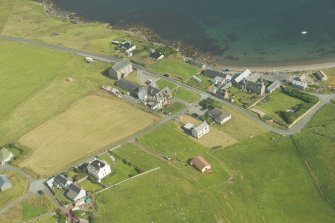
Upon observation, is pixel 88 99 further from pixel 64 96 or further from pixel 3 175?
pixel 3 175

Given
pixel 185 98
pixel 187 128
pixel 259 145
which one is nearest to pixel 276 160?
pixel 259 145

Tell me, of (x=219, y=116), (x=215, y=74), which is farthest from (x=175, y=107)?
(x=215, y=74)

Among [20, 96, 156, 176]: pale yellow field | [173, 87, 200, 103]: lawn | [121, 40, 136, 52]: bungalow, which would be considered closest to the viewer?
[20, 96, 156, 176]: pale yellow field

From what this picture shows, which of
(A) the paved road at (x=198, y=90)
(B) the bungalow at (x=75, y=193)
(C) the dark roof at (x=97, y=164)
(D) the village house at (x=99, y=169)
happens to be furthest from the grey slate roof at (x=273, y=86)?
(B) the bungalow at (x=75, y=193)

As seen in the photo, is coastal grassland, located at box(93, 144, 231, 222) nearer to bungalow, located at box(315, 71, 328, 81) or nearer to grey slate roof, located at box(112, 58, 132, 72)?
grey slate roof, located at box(112, 58, 132, 72)

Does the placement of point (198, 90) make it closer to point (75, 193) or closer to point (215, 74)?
point (215, 74)

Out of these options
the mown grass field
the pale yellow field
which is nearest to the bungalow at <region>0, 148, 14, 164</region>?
the pale yellow field
